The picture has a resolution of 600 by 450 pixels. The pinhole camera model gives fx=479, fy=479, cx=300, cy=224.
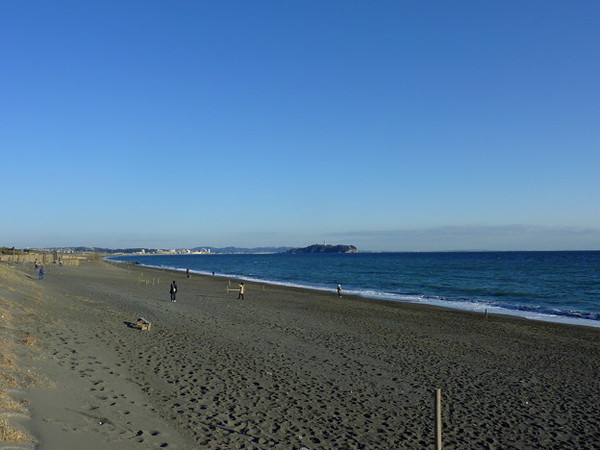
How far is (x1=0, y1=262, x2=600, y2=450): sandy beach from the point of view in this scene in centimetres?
848

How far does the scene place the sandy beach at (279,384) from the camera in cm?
848

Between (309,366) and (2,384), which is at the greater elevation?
(2,384)

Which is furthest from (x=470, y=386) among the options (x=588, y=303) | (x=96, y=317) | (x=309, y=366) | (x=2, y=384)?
(x=588, y=303)

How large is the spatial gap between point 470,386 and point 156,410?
8033mm

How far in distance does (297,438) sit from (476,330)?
16974 millimetres

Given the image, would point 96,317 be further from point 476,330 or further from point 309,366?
point 476,330

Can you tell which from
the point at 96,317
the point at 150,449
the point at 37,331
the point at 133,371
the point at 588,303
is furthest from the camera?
the point at 588,303

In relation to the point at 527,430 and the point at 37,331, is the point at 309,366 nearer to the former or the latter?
the point at 527,430

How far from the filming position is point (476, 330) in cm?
2314

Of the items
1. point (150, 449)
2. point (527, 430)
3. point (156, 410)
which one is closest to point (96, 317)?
point (156, 410)

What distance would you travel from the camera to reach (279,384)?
1194 centimetres

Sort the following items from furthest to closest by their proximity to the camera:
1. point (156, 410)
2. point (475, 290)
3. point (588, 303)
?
point (475, 290) → point (588, 303) → point (156, 410)

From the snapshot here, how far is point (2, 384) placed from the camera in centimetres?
889

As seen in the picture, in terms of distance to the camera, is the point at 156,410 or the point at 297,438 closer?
the point at 297,438
